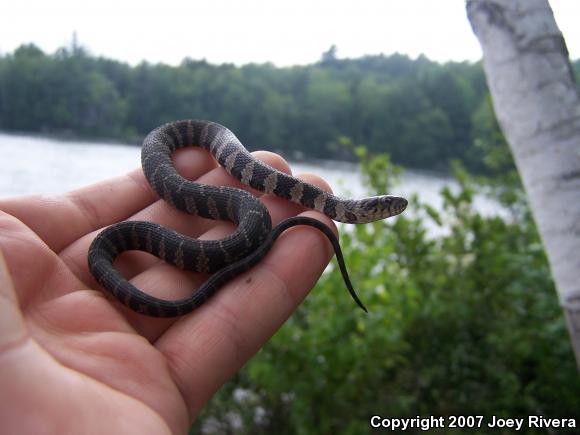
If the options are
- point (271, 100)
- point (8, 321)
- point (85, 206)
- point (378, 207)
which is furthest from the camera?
point (271, 100)

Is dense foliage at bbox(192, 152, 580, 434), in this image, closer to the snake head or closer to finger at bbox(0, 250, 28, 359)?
the snake head

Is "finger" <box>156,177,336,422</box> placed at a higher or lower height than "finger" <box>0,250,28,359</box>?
lower

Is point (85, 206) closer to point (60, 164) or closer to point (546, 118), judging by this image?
point (60, 164)

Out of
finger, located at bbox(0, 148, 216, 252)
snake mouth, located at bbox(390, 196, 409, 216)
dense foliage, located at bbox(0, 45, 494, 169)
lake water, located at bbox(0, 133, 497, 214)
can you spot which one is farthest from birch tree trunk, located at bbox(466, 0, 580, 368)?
dense foliage, located at bbox(0, 45, 494, 169)

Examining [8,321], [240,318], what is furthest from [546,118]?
[8,321]

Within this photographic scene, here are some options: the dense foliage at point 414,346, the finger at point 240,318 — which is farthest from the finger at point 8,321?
the dense foliage at point 414,346

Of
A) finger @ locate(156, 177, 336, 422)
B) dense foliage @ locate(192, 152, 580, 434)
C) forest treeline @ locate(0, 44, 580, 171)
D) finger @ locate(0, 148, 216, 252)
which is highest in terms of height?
forest treeline @ locate(0, 44, 580, 171)

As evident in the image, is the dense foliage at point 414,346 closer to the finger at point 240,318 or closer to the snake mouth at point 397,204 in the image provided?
the snake mouth at point 397,204
